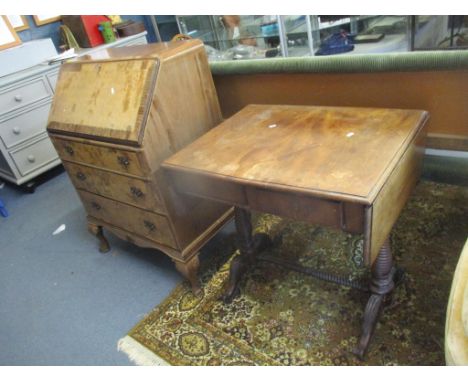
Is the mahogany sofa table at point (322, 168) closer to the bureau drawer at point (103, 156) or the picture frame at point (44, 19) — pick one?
the bureau drawer at point (103, 156)

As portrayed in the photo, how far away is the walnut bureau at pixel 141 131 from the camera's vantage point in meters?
1.39

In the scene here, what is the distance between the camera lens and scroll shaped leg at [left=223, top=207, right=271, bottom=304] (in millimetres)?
1640

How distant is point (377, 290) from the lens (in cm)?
135

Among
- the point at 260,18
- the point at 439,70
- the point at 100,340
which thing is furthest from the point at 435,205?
the point at 260,18

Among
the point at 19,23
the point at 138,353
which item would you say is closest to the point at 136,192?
the point at 138,353

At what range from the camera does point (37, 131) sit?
297 cm

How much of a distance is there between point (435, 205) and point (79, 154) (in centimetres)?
173

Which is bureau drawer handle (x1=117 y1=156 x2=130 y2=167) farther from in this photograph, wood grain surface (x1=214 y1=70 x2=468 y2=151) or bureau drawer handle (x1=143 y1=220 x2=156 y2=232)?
wood grain surface (x1=214 y1=70 x2=468 y2=151)

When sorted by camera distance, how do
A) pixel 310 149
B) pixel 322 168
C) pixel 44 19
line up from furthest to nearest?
pixel 44 19 < pixel 310 149 < pixel 322 168

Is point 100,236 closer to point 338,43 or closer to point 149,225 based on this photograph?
point 149,225

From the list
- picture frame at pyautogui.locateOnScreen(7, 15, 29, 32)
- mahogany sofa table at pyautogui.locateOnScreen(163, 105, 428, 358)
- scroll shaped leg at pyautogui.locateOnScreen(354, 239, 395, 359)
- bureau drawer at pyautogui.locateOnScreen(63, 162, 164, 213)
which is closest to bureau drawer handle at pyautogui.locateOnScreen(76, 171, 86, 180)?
bureau drawer at pyautogui.locateOnScreen(63, 162, 164, 213)

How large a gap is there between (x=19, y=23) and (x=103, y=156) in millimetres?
2701

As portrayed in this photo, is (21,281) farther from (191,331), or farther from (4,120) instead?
(4,120)

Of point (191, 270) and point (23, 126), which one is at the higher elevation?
point (23, 126)
